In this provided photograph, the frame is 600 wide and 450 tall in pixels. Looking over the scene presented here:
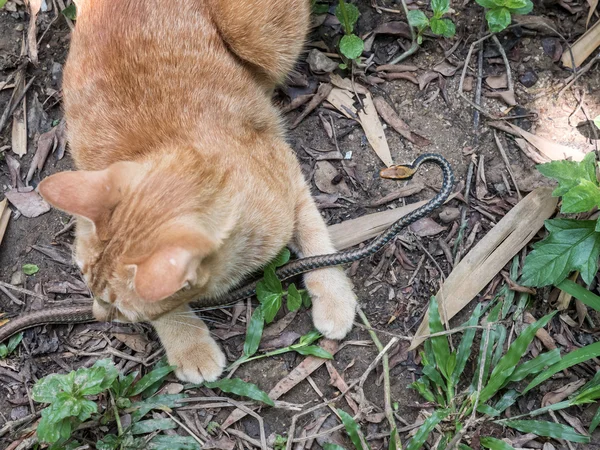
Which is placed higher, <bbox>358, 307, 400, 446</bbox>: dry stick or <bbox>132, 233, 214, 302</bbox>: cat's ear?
<bbox>132, 233, 214, 302</bbox>: cat's ear

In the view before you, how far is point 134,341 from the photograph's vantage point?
10.6ft

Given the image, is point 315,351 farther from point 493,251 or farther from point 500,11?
point 500,11

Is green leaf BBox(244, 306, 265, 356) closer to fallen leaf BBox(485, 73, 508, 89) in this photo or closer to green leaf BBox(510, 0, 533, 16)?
fallen leaf BBox(485, 73, 508, 89)

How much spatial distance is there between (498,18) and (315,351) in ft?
7.05

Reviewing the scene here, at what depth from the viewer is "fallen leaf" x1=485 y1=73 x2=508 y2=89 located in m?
3.58

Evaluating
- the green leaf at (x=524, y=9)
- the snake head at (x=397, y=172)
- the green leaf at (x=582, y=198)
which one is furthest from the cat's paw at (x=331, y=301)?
the green leaf at (x=524, y=9)

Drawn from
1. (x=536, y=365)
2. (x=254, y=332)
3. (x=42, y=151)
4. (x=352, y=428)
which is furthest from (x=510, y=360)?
(x=42, y=151)

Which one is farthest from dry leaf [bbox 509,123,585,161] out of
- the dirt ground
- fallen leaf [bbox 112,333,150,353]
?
fallen leaf [bbox 112,333,150,353]

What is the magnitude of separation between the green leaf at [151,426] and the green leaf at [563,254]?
1.95m

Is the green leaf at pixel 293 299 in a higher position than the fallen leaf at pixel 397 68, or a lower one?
lower

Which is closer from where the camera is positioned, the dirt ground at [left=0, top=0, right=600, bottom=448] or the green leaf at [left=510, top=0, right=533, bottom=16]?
the dirt ground at [left=0, top=0, right=600, bottom=448]

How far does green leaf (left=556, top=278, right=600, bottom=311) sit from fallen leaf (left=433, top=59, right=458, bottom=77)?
1.48 meters

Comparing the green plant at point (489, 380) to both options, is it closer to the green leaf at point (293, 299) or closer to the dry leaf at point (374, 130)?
the green leaf at point (293, 299)

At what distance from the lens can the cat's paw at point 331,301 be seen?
3.06 meters
